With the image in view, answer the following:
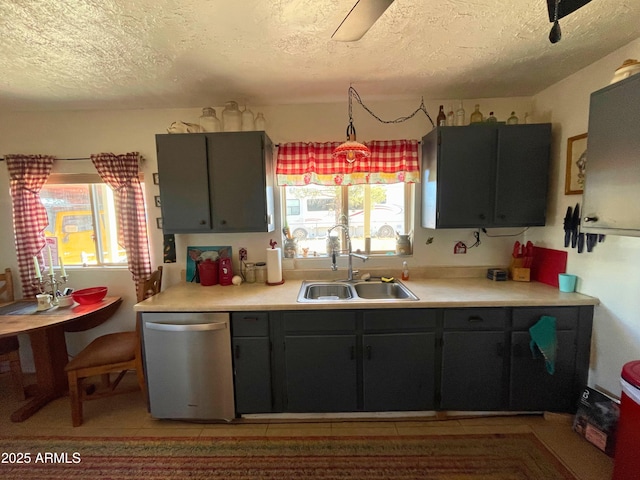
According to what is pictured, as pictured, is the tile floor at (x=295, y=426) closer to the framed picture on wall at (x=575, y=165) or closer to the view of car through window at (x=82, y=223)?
the view of car through window at (x=82, y=223)

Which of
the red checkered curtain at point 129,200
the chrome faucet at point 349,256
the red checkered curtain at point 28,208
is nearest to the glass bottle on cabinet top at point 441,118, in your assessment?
the chrome faucet at point 349,256

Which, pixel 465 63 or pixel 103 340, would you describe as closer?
pixel 465 63

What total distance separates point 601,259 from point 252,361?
241 cm

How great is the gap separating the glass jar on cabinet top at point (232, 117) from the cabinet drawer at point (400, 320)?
5.68 feet

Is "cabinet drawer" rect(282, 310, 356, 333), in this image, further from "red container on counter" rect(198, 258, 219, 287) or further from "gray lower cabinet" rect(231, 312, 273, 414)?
"red container on counter" rect(198, 258, 219, 287)

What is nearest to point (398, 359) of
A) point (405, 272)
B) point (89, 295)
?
point (405, 272)

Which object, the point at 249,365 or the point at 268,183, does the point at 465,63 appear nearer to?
the point at 268,183

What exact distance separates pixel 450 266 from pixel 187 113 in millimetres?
2676

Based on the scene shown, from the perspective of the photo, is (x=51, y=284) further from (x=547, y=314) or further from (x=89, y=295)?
(x=547, y=314)

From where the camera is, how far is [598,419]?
1.69 m

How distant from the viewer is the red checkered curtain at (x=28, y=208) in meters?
2.36

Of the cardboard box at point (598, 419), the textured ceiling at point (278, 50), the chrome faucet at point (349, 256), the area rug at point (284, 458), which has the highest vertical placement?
the textured ceiling at point (278, 50)

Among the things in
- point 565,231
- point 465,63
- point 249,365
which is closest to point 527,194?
point 565,231

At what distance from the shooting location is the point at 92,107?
92.6 inches
